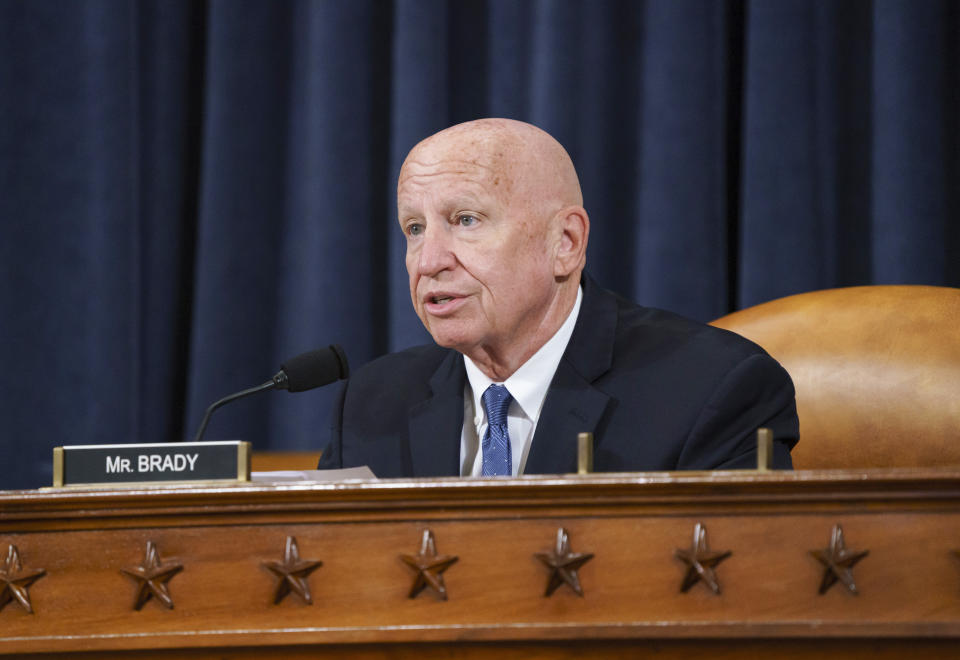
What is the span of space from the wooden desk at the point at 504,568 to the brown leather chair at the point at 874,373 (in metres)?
0.86

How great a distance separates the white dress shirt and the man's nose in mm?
204

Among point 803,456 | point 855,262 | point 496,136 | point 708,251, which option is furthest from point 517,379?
point 855,262

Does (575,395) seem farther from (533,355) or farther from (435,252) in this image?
(435,252)

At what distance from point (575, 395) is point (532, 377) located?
3.9 inches

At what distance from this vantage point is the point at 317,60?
2.47m

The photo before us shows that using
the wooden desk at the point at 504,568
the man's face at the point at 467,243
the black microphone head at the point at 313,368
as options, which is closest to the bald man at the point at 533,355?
the man's face at the point at 467,243

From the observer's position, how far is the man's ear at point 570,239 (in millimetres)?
1542

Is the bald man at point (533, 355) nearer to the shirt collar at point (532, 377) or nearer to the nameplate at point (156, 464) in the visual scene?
the shirt collar at point (532, 377)

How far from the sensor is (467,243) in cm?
146

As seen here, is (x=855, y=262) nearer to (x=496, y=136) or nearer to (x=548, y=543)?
(x=496, y=136)

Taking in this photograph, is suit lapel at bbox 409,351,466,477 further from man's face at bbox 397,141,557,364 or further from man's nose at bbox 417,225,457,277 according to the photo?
man's nose at bbox 417,225,457,277

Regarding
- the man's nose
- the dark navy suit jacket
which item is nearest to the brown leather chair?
the dark navy suit jacket

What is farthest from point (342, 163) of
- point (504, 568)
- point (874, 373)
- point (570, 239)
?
point (504, 568)

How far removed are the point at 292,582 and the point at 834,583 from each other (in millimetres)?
433
